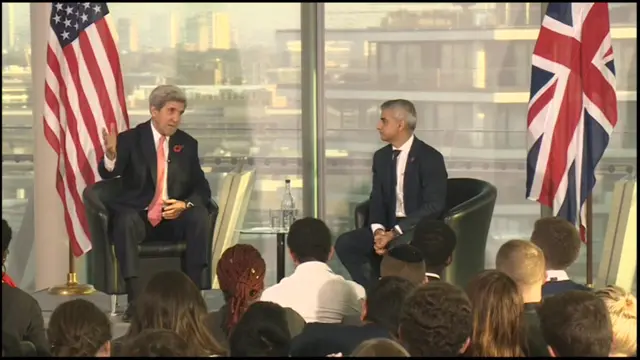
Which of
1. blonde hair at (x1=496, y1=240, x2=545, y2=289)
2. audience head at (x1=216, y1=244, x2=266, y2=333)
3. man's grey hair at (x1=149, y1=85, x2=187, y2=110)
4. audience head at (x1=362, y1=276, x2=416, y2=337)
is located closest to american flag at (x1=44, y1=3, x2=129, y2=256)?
man's grey hair at (x1=149, y1=85, x2=187, y2=110)

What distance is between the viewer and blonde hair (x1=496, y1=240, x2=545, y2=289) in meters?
4.11

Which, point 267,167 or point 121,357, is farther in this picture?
point 267,167

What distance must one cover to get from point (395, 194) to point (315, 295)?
5.98 feet

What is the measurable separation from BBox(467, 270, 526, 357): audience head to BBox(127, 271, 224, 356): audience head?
80cm

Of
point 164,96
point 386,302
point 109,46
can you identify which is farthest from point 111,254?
point 386,302

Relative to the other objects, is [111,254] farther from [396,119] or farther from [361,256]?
[396,119]

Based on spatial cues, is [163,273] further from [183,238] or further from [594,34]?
[594,34]

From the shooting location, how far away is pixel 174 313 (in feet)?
11.5

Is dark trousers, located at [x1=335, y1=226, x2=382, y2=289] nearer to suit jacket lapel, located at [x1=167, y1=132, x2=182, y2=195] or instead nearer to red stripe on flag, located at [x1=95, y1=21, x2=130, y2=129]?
suit jacket lapel, located at [x1=167, y1=132, x2=182, y2=195]

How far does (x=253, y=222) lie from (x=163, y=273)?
4441 millimetres

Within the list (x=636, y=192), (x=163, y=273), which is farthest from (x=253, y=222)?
(x=163, y=273)

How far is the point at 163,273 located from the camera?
3605 mm

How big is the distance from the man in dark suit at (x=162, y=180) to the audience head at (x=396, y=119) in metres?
1.10

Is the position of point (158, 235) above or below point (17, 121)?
below
